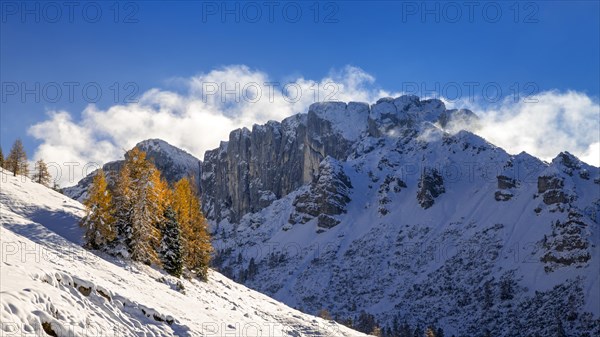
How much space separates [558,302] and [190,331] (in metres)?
129

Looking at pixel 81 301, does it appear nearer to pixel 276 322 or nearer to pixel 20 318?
pixel 20 318

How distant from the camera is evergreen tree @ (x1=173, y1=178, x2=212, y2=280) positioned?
4831 centimetres

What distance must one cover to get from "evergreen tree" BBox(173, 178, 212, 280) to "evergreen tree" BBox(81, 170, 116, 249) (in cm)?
867

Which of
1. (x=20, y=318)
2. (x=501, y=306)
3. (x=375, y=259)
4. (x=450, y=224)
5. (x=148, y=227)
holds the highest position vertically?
(x=450, y=224)

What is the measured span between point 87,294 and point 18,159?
6546cm

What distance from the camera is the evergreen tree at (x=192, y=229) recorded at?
159 ft

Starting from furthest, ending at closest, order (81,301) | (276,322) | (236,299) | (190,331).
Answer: (236,299) → (276,322) → (190,331) → (81,301)

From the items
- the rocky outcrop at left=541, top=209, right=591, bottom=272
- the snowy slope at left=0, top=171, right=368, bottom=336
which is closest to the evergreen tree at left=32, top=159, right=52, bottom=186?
the snowy slope at left=0, top=171, right=368, bottom=336

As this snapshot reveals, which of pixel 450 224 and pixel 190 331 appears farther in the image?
pixel 450 224

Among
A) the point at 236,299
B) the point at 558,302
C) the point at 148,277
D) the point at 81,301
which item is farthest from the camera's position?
the point at 558,302

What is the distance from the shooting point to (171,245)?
43.7m

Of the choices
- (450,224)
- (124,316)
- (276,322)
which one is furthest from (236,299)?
(450,224)

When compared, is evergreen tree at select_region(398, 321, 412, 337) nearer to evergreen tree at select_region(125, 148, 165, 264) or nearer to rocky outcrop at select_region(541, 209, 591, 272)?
rocky outcrop at select_region(541, 209, 591, 272)

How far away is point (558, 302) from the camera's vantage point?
134 metres
